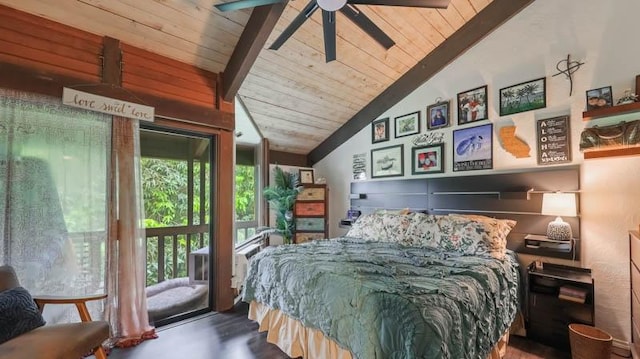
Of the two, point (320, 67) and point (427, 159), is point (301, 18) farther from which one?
point (427, 159)

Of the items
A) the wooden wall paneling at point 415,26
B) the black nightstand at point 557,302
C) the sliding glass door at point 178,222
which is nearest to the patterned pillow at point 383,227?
the black nightstand at point 557,302

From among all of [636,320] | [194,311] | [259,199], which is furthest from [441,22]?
[194,311]

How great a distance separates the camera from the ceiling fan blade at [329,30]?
2.05 meters

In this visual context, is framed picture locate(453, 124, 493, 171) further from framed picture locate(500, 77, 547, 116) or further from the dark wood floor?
the dark wood floor

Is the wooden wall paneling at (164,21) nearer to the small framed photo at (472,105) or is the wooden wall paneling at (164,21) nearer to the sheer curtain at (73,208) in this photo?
the sheer curtain at (73,208)

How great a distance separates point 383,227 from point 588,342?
1.91 m

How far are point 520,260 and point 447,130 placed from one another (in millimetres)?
1655

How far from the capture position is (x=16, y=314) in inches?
69.4

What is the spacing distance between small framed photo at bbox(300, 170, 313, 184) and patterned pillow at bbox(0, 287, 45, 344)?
373 centimetres

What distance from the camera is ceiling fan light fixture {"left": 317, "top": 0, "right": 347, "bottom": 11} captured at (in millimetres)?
1889

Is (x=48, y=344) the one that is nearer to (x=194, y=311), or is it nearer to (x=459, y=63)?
(x=194, y=311)

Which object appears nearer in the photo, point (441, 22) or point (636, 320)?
point (636, 320)

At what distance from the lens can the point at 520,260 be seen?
301 centimetres

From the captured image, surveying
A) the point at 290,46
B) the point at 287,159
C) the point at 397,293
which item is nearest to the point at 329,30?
the point at 290,46
